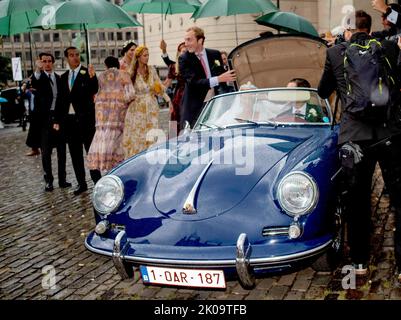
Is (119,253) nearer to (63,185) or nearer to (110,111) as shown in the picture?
(110,111)

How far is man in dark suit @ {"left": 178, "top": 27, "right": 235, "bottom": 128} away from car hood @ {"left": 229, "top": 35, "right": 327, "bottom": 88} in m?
0.34

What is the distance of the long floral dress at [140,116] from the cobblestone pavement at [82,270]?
1027mm

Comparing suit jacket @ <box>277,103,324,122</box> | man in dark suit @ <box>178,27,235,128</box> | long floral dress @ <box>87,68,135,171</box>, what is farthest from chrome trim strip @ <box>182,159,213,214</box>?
long floral dress @ <box>87,68,135,171</box>

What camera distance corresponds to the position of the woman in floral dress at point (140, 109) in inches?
289

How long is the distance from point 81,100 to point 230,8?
9.28 feet

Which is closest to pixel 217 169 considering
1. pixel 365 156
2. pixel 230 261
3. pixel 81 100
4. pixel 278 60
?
pixel 230 261

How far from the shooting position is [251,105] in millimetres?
4961

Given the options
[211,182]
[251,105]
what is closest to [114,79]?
[251,105]

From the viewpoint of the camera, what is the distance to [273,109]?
488 cm

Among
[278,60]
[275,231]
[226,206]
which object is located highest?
[278,60]

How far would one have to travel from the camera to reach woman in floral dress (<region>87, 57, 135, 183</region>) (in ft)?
23.2

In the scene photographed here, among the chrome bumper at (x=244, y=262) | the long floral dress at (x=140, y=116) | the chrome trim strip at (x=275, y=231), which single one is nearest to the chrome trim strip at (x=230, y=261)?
the chrome bumper at (x=244, y=262)

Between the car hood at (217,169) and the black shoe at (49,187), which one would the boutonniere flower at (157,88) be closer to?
the black shoe at (49,187)
